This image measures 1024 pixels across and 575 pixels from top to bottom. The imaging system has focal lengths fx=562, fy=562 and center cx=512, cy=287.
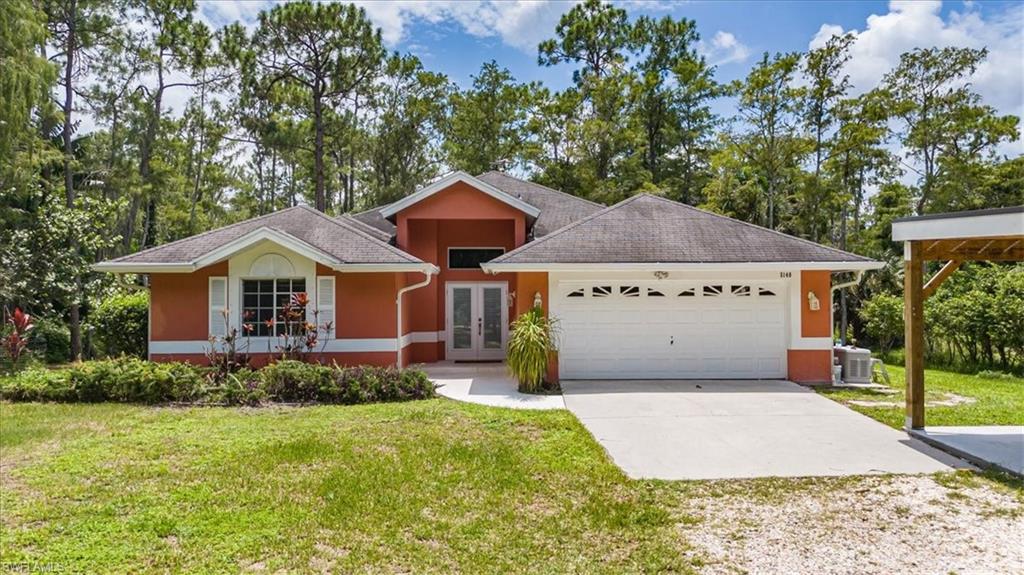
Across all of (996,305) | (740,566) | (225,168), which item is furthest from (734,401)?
(225,168)

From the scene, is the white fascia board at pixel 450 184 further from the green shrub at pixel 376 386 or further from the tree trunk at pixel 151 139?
the tree trunk at pixel 151 139

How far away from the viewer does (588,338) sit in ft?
41.1

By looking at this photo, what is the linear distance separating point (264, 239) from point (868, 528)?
11.6 m

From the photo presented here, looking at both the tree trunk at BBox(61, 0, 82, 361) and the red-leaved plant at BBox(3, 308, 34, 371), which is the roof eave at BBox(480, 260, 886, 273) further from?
the tree trunk at BBox(61, 0, 82, 361)

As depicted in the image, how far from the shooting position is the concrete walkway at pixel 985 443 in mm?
6617

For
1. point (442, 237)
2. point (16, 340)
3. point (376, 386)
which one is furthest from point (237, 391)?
point (442, 237)

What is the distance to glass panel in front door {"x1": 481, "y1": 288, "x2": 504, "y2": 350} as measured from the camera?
54.0ft

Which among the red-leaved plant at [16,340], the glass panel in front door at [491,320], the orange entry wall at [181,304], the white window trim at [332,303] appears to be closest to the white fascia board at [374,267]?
the white window trim at [332,303]

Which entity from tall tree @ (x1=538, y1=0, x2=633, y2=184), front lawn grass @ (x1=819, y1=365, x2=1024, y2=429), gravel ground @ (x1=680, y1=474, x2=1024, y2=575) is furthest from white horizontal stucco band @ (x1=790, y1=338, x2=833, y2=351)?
tall tree @ (x1=538, y1=0, x2=633, y2=184)

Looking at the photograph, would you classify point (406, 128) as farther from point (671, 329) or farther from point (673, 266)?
point (671, 329)

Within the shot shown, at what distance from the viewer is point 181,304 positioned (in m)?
12.5

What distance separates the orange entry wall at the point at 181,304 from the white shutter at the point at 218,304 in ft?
0.37

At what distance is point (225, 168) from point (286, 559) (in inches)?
1308

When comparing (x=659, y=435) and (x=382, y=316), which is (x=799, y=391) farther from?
(x=382, y=316)
